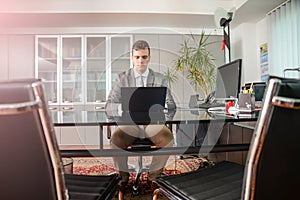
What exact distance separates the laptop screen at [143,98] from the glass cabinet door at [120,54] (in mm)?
2717

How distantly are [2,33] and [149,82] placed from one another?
142 inches

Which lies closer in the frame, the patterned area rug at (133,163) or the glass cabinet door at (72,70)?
the patterned area rug at (133,163)

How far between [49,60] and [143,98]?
333 centimetres

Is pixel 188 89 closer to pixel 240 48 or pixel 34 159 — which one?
pixel 240 48

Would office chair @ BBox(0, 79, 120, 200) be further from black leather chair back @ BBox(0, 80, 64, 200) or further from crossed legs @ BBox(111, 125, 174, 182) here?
crossed legs @ BBox(111, 125, 174, 182)

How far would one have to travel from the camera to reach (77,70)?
437 cm

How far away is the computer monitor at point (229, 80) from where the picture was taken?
1.67 meters

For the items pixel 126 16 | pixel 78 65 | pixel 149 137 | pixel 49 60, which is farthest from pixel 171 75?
pixel 149 137

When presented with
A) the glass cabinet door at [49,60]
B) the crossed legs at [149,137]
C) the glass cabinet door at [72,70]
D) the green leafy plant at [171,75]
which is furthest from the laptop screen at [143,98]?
the glass cabinet door at [49,60]

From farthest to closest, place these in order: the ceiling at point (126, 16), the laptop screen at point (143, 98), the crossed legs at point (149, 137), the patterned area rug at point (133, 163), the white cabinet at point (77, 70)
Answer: the white cabinet at point (77, 70) < the ceiling at point (126, 16) < the patterned area rug at point (133, 163) < the crossed legs at point (149, 137) < the laptop screen at point (143, 98)

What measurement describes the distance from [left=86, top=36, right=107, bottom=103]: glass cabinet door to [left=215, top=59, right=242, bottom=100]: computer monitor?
2627mm

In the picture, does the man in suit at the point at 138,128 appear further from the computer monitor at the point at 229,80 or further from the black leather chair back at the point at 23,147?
the black leather chair back at the point at 23,147

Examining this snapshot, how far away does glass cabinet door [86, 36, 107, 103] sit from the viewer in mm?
4336

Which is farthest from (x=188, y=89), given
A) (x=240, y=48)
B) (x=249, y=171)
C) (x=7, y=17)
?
(x=249, y=171)
